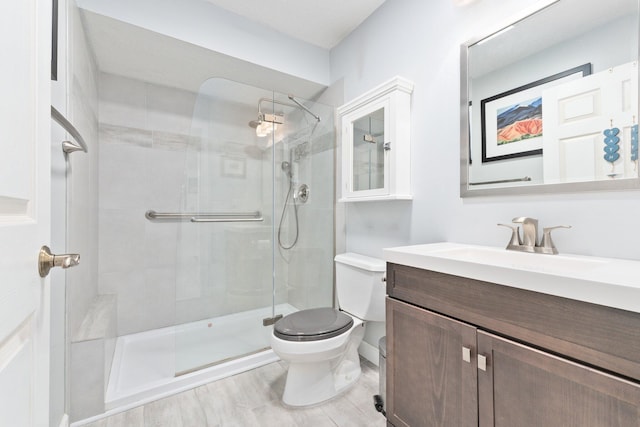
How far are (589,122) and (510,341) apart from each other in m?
0.84

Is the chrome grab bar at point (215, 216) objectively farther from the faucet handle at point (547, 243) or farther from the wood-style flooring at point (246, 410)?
the faucet handle at point (547, 243)

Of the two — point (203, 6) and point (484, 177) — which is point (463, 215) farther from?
point (203, 6)

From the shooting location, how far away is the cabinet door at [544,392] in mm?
638

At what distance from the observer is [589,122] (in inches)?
40.4

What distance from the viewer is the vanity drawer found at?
0.63m

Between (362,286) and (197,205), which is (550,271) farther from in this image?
(197,205)

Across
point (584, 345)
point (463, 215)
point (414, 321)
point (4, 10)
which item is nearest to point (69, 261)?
point (4, 10)

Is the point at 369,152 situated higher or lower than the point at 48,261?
higher

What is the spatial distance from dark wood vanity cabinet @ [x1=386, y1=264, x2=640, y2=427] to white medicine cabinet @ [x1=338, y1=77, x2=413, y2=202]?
64 centimetres

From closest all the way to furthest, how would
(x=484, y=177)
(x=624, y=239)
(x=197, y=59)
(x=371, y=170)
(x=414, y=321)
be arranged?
(x=624, y=239), (x=414, y=321), (x=484, y=177), (x=371, y=170), (x=197, y=59)

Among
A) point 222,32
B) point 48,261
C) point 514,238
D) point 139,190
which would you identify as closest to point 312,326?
point 514,238

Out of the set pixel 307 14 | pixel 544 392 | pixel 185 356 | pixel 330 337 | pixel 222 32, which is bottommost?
pixel 185 356

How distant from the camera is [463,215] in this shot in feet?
4.58

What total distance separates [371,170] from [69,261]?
1524 millimetres
